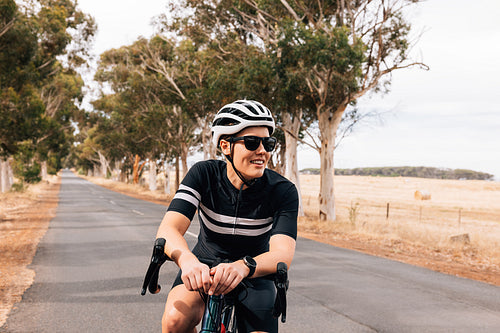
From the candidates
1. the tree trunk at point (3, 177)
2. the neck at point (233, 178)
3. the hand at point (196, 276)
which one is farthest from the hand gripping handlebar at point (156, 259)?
the tree trunk at point (3, 177)

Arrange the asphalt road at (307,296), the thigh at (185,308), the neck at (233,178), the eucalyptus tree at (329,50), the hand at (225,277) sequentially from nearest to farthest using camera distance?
the hand at (225,277) → the thigh at (185,308) → the neck at (233,178) → the asphalt road at (307,296) → the eucalyptus tree at (329,50)

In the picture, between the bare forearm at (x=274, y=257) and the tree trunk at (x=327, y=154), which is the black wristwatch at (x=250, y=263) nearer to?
the bare forearm at (x=274, y=257)

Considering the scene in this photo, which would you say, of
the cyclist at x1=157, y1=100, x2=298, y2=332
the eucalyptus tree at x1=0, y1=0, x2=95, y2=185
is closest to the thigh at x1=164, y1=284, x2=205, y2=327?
the cyclist at x1=157, y1=100, x2=298, y2=332

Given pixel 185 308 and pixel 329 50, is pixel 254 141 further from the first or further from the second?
pixel 329 50

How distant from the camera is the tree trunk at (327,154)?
17.3m

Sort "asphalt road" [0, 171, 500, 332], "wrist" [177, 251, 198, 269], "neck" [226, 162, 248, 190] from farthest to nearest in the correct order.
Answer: "asphalt road" [0, 171, 500, 332]
"neck" [226, 162, 248, 190]
"wrist" [177, 251, 198, 269]

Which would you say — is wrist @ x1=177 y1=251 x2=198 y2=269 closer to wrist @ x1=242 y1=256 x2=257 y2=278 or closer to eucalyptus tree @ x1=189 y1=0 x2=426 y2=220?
wrist @ x1=242 y1=256 x2=257 y2=278

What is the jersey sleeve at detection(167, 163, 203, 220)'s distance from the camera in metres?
2.22

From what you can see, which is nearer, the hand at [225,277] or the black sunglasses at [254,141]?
the hand at [225,277]

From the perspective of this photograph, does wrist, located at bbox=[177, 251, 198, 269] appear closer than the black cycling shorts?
Yes

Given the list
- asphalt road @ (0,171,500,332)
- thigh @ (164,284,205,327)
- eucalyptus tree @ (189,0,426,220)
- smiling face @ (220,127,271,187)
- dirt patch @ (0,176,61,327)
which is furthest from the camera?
eucalyptus tree @ (189,0,426,220)

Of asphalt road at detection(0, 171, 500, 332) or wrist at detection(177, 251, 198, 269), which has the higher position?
wrist at detection(177, 251, 198, 269)

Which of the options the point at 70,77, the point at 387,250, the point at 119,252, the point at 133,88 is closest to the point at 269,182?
the point at 119,252

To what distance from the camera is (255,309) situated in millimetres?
2070
